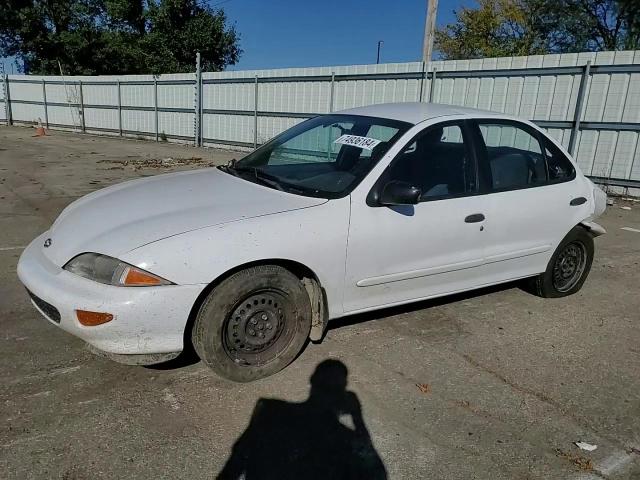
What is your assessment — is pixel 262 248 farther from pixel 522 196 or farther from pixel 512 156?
pixel 512 156

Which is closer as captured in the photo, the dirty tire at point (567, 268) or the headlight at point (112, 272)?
the headlight at point (112, 272)

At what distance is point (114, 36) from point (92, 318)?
119 ft

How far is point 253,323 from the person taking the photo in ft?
9.68

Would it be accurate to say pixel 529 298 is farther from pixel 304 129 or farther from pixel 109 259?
pixel 109 259

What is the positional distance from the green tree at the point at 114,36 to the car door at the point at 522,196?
28565mm

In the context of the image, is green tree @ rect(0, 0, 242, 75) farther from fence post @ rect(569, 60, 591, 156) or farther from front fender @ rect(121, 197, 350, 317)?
front fender @ rect(121, 197, 350, 317)

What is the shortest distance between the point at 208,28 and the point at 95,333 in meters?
30.0

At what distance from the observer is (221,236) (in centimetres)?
273

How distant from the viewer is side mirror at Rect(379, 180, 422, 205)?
121 inches

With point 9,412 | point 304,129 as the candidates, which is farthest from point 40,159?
point 9,412

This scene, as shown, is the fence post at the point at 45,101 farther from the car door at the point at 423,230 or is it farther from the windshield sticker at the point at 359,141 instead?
the car door at the point at 423,230

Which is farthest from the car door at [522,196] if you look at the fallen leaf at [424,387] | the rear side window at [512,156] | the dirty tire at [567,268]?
the fallen leaf at [424,387]

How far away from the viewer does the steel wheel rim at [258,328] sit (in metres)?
2.89

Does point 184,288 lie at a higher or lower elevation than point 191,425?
higher
